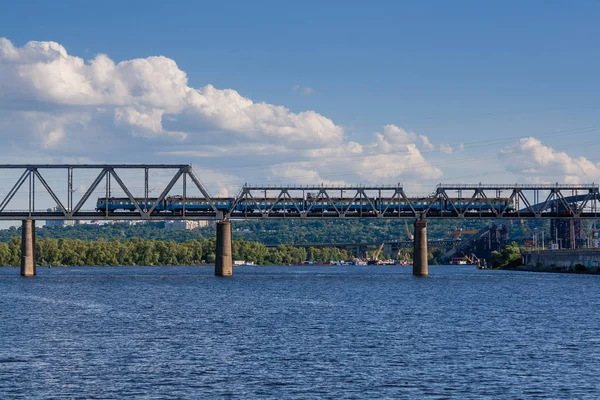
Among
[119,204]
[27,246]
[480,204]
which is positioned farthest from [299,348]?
[480,204]

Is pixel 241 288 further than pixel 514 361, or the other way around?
pixel 241 288

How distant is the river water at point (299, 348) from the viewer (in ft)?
178

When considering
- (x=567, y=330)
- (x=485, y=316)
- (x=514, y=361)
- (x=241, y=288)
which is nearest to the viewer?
(x=514, y=361)

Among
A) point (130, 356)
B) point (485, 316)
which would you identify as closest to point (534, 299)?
point (485, 316)

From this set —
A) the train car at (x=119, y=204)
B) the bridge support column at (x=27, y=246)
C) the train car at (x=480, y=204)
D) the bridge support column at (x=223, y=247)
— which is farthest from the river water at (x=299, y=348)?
the train car at (x=480, y=204)

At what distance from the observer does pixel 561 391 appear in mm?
53406

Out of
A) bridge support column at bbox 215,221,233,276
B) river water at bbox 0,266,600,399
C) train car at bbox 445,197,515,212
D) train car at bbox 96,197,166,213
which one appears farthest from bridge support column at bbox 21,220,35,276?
train car at bbox 445,197,515,212

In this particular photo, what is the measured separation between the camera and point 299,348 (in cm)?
7031

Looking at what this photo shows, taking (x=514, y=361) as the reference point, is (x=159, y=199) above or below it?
above

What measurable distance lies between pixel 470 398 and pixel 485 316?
46.9 m

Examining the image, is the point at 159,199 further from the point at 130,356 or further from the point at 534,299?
the point at 130,356

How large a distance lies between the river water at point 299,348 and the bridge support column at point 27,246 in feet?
216

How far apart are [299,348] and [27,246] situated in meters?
131

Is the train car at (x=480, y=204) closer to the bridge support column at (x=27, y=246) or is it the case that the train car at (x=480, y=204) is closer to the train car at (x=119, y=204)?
the train car at (x=119, y=204)
